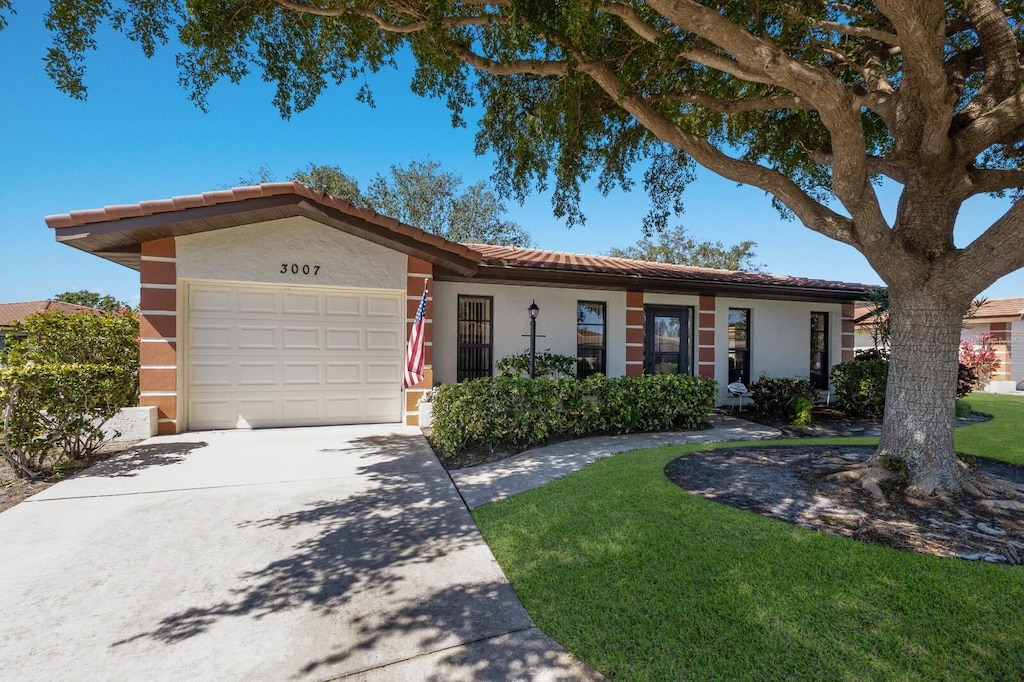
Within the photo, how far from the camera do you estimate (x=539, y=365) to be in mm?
9164

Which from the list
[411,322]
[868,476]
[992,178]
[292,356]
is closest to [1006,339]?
[992,178]

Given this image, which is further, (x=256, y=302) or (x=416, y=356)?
(x=256, y=302)

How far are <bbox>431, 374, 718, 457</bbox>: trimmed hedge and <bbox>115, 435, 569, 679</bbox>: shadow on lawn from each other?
1.92 metres

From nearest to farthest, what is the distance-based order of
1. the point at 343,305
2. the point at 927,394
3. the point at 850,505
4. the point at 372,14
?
the point at 850,505
the point at 927,394
the point at 372,14
the point at 343,305

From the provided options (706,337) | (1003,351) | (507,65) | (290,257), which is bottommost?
(1003,351)

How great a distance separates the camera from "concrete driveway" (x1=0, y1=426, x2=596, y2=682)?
2238mm

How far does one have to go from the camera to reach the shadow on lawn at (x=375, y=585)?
2.43 metres

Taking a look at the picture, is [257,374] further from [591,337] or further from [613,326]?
[613,326]

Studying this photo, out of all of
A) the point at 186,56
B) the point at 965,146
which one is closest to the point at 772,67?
the point at 965,146

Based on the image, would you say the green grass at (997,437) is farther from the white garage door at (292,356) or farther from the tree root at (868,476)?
the white garage door at (292,356)

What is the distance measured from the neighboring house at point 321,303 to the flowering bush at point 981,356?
33.8ft

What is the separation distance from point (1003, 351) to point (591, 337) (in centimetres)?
2037

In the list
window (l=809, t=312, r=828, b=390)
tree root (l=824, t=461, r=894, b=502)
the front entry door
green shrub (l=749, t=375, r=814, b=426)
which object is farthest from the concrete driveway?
window (l=809, t=312, r=828, b=390)

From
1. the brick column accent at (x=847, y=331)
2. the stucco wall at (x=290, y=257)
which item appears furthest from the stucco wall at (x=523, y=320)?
the brick column accent at (x=847, y=331)
